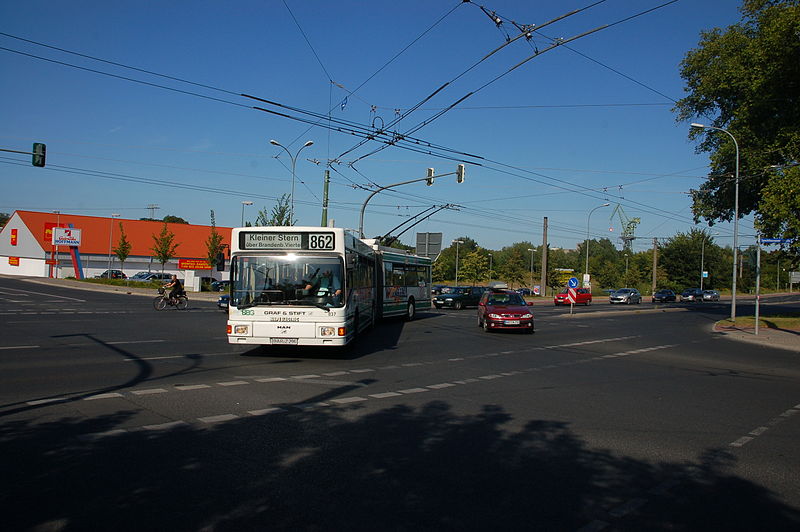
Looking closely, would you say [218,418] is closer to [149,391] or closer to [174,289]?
[149,391]

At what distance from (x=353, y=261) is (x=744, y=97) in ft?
99.8

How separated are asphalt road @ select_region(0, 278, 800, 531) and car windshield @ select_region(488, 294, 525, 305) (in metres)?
8.72

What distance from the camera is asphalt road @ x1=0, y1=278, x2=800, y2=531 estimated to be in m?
4.30

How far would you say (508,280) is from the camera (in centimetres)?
8162

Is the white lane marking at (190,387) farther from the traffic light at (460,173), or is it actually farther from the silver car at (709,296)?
the silver car at (709,296)

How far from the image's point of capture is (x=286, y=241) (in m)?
12.6

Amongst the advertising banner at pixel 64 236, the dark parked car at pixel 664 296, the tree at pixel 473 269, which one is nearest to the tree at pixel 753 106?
the dark parked car at pixel 664 296

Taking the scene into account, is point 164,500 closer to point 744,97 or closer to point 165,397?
point 165,397

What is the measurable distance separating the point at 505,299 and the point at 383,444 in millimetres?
16473

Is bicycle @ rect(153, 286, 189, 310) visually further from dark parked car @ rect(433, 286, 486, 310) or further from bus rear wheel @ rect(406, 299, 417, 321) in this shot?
dark parked car @ rect(433, 286, 486, 310)

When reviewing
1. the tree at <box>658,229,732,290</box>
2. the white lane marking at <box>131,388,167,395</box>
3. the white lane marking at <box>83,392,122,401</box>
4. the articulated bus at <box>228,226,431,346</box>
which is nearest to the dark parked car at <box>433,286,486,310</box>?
the articulated bus at <box>228,226,431,346</box>

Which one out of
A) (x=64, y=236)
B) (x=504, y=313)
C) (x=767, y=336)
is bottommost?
(x=767, y=336)

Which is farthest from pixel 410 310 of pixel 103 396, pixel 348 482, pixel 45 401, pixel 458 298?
pixel 348 482

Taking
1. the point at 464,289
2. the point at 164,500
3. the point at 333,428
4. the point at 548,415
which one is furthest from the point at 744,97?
the point at 164,500
